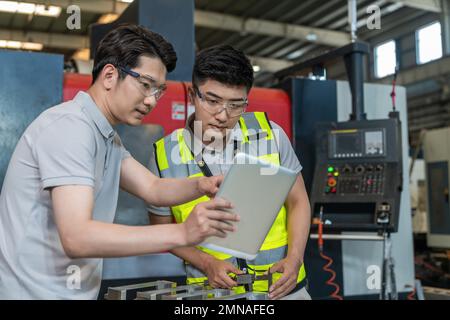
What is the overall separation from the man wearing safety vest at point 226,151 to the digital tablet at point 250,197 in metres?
0.42

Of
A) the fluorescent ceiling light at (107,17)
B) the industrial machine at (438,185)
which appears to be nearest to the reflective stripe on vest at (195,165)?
the industrial machine at (438,185)

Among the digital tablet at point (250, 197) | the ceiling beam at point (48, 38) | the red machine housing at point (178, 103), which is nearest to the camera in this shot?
the digital tablet at point (250, 197)

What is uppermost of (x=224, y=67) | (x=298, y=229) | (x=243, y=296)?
(x=224, y=67)

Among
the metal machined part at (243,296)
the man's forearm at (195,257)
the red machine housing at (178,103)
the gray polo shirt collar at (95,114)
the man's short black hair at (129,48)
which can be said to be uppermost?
the red machine housing at (178,103)

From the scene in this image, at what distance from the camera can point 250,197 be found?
95 centimetres

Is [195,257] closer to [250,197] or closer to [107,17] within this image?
[250,197]

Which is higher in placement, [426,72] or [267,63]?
[267,63]

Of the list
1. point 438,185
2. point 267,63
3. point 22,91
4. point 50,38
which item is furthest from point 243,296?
point 267,63

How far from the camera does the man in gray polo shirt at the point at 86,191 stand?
3.01ft

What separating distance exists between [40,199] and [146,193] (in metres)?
0.32

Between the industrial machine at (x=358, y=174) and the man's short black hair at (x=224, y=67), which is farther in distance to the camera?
the industrial machine at (x=358, y=174)

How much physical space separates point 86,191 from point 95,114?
0.72 feet

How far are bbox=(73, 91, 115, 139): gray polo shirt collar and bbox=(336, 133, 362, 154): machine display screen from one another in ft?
5.34

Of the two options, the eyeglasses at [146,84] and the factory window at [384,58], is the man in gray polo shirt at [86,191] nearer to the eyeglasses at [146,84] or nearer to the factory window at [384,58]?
the eyeglasses at [146,84]
